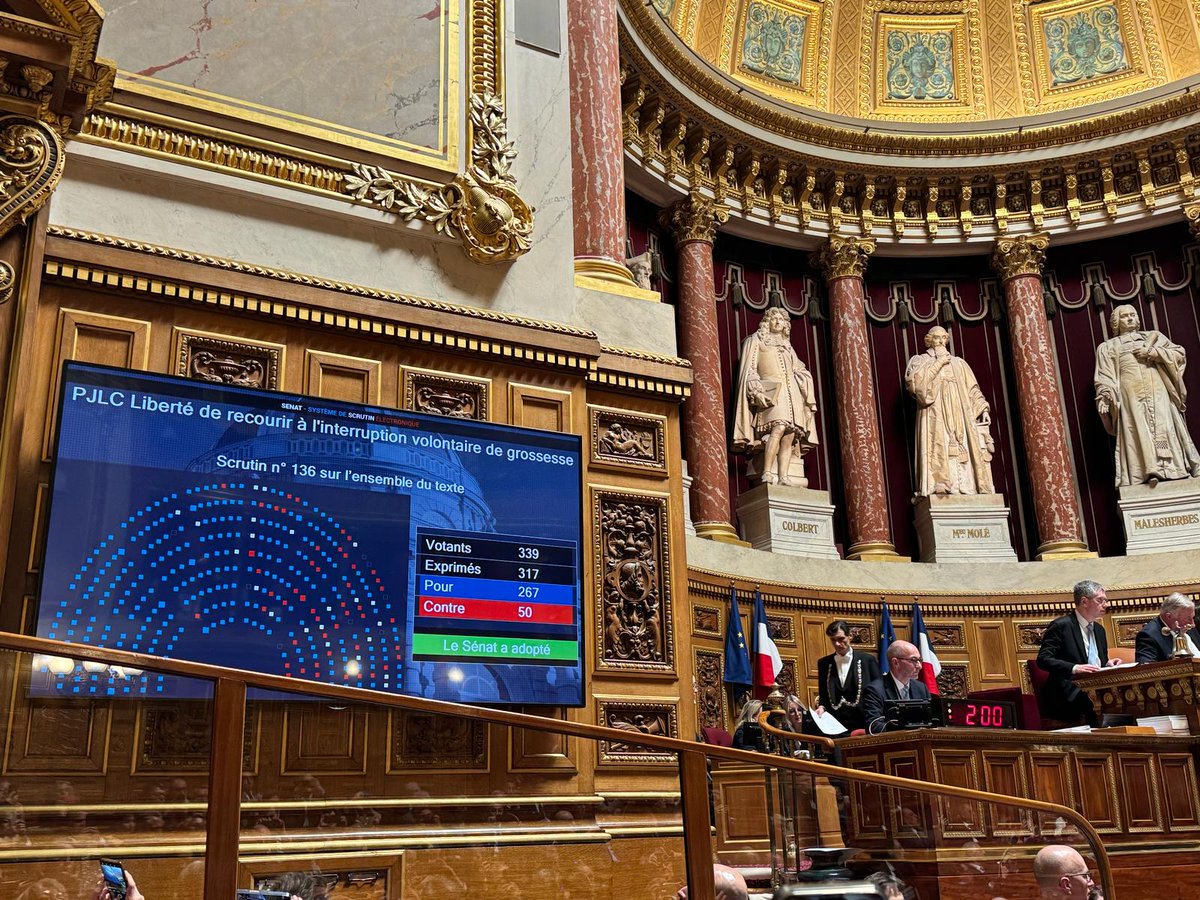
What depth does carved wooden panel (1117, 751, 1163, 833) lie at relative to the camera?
679 centimetres

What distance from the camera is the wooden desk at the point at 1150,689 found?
23.2 ft

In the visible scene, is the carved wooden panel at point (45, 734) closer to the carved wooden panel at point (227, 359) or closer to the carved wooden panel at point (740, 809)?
the carved wooden panel at point (740, 809)

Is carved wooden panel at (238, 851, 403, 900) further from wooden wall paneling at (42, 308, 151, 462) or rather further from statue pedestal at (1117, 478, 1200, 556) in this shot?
statue pedestal at (1117, 478, 1200, 556)

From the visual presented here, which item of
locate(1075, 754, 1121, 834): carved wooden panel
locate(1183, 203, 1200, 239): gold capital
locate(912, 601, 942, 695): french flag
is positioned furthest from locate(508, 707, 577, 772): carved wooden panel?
locate(1183, 203, 1200, 239): gold capital

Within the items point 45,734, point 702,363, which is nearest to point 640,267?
point 702,363

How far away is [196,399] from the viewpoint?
5293mm

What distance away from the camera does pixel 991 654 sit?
522 inches

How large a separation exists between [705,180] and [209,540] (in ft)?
34.2

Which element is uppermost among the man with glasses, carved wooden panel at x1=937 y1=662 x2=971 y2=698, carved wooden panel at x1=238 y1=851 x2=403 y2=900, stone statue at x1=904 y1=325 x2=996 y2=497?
stone statue at x1=904 y1=325 x2=996 y2=497

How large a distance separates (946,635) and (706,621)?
3.23 m

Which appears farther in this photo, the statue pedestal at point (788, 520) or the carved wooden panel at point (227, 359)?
the statue pedestal at point (788, 520)

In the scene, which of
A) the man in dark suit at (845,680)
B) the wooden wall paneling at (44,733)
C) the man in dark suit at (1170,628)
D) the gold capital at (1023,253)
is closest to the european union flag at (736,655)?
the man in dark suit at (845,680)

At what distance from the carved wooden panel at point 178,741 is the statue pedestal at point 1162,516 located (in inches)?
509

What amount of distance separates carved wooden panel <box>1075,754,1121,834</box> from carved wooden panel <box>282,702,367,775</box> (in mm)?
5199
